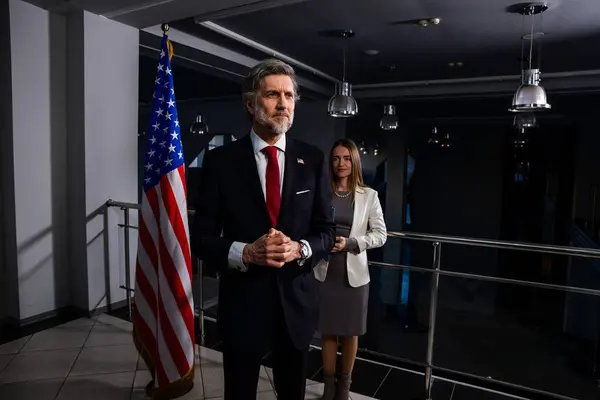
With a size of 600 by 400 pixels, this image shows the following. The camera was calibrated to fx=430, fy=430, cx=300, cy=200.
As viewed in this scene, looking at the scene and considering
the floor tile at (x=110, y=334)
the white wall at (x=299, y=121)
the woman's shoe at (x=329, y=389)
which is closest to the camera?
the woman's shoe at (x=329, y=389)

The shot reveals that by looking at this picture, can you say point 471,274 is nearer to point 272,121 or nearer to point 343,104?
point 272,121

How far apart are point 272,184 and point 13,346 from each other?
279 centimetres

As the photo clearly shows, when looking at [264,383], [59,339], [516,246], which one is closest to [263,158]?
[516,246]

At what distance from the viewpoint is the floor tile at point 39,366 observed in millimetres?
2674

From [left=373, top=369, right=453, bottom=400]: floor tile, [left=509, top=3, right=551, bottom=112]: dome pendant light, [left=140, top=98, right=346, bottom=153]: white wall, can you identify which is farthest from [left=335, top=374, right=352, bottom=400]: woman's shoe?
[left=140, top=98, right=346, bottom=153]: white wall

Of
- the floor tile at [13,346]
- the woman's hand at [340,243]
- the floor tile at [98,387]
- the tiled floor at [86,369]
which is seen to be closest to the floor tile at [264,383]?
the tiled floor at [86,369]

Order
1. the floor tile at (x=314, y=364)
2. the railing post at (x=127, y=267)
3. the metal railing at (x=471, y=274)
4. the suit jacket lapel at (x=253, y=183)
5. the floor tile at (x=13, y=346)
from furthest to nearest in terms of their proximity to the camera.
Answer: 1. the railing post at (x=127, y=267)
2. the floor tile at (x=13, y=346)
3. the floor tile at (x=314, y=364)
4. the metal railing at (x=471, y=274)
5. the suit jacket lapel at (x=253, y=183)

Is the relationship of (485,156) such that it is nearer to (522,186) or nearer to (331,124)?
(522,186)

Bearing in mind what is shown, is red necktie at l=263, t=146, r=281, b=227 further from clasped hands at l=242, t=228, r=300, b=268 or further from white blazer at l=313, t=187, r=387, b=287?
white blazer at l=313, t=187, r=387, b=287

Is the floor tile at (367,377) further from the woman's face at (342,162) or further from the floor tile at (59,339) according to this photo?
the floor tile at (59,339)

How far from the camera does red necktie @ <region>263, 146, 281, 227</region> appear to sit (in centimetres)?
142

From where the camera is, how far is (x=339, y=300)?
7.27 ft

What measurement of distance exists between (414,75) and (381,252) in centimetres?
462

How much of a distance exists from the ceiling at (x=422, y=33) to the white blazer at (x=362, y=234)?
228cm
